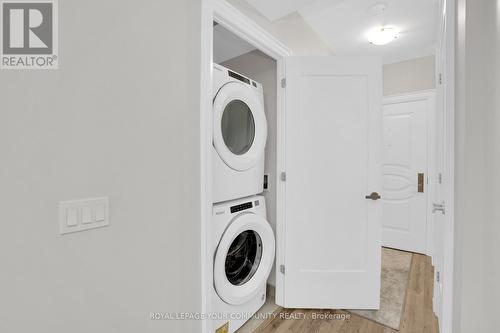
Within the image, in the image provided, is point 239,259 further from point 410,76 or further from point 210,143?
point 410,76

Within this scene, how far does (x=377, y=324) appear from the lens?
1.73 metres

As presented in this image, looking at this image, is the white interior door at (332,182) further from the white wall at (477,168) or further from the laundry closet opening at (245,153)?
the white wall at (477,168)

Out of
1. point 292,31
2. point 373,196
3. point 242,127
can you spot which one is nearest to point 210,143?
point 242,127
